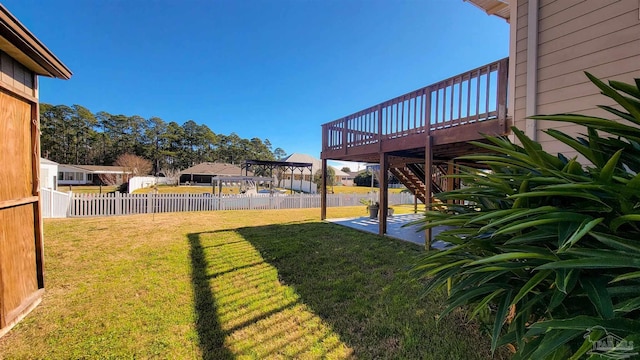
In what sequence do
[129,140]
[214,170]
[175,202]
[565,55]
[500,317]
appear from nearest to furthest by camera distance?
[500,317], [565,55], [175,202], [214,170], [129,140]

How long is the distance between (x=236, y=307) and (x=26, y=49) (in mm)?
3335

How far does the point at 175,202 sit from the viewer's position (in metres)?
10.4

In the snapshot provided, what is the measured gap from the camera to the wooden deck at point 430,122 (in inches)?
154

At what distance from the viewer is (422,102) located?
16.8 ft

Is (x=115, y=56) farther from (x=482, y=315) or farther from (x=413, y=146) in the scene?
(x=482, y=315)

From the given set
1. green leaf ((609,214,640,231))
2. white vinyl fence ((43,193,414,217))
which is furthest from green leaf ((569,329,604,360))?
white vinyl fence ((43,193,414,217))

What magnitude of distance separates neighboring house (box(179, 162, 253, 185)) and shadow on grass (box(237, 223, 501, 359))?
→ 3093 centimetres

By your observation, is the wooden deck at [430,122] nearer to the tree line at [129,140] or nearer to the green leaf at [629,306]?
the green leaf at [629,306]

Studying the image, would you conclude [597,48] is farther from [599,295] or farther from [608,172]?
[599,295]

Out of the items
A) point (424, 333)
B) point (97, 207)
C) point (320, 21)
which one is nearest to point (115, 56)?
point (97, 207)

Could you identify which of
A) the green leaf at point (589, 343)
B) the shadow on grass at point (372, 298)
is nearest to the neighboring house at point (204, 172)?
the shadow on grass at point (372, 298)

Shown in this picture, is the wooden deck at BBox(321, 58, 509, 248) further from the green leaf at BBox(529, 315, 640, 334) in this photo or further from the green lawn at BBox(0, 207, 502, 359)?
the green leaf at BBox(529, 315, 640, 334)

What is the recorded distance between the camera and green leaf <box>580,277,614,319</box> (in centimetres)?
76

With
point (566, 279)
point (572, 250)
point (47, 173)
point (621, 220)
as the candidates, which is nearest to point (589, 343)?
point (566, 279)
